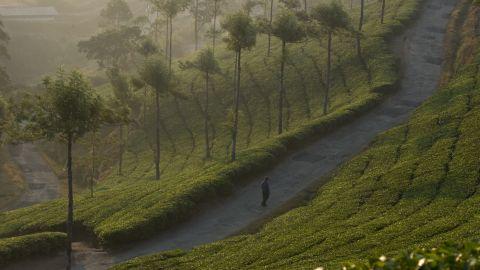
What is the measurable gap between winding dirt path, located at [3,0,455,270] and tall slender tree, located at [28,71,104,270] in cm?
902

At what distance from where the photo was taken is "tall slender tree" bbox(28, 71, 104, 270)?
98.9ft

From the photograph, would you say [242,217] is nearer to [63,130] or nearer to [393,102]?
[63,130]

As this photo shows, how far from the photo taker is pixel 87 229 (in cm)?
3919

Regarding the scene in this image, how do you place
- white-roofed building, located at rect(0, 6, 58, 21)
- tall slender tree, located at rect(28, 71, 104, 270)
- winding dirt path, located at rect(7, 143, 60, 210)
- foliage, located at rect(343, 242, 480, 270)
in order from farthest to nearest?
white-roofed building, located at rect(0, 6, 58, 21)
winding dirt path, located at rect(7, 143, 60, 210)
tall slender tree, located at rect(28, 71, 104, 270)
foliage, located at rect(343, 242, 480, 270)

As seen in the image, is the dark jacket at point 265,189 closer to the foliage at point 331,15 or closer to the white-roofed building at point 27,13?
the foliage at point 331,15

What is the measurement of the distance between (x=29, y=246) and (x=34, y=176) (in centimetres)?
3961

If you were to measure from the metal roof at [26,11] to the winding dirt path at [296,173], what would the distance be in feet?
418

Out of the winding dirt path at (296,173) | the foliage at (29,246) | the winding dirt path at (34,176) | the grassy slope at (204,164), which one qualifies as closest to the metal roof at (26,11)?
the winding dirt path at (34,176)

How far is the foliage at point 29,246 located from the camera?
112 ft

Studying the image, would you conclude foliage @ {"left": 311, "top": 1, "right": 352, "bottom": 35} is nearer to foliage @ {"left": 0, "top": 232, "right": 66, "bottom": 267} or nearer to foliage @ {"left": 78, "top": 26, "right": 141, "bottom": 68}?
foliage @ {"left": 0, "top": 232, "right": 66, "bottom": 267}

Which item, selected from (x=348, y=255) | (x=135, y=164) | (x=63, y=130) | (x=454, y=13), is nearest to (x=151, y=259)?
(x=63, y=130)

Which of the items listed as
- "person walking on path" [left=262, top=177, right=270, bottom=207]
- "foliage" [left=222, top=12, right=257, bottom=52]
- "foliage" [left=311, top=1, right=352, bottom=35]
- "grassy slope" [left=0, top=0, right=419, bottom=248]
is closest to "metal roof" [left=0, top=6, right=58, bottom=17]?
"grassy slope" [left=0, top=0, right=419, bottom=248]

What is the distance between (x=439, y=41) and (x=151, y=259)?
67.6 m

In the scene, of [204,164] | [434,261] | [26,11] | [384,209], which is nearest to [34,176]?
[204,164]
